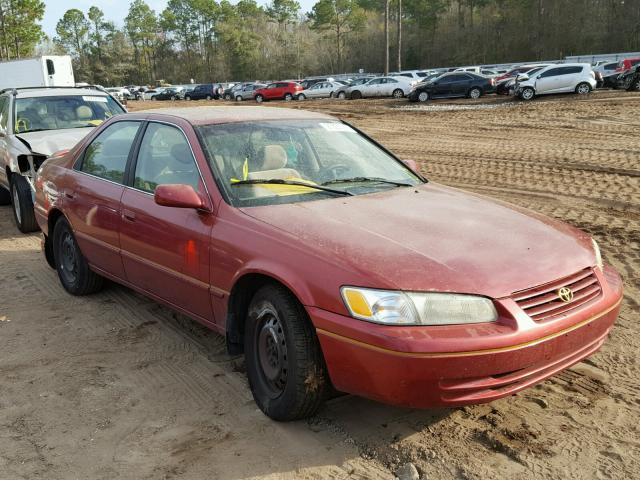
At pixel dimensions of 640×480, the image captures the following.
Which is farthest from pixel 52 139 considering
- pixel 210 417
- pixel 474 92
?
pixel 474 92

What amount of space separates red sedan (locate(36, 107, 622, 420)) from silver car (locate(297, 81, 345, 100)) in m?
35.8

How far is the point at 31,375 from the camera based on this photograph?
12.9 ft

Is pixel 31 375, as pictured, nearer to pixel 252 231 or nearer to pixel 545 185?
pixel 252 231

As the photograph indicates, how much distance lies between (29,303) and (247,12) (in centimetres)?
11527

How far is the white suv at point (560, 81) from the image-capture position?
25500 millimetres

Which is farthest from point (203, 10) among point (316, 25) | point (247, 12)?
point (316, 25)

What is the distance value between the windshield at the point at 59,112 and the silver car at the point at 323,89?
31446 millimetres

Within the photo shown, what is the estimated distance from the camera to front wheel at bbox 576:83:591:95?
25.6 m

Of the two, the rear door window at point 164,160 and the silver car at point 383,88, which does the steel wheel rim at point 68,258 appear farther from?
the silver car at point 383,88

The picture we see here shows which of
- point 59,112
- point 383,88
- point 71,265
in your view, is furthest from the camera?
point 383,88

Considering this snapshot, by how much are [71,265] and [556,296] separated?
4.18m

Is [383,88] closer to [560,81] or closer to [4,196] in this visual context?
[560,81]

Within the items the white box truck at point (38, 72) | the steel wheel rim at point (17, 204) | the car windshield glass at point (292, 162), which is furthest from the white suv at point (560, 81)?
the car windshield glass at point (292, 162)

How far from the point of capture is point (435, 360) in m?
2.61
